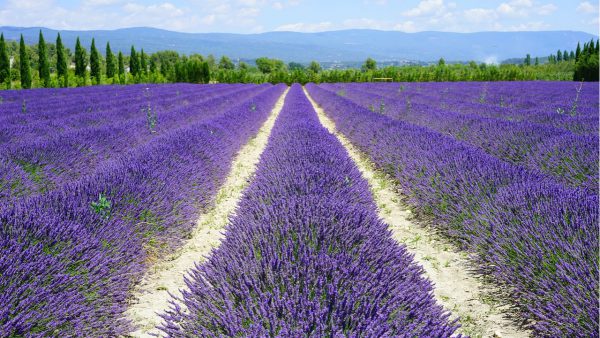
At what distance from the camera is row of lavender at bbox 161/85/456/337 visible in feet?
5.07

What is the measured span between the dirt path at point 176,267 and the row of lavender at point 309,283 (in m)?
0.18

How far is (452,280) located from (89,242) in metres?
2.61

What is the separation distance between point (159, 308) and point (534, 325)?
2342mm

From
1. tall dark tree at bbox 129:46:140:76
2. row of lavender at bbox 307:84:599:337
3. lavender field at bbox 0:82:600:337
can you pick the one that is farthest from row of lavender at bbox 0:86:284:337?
tall dark tree at bbox 129:46:140:76

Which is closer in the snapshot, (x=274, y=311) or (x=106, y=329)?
(x=274, y=311)

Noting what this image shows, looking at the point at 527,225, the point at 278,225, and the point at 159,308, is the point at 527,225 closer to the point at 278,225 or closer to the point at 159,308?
the point at 278,225

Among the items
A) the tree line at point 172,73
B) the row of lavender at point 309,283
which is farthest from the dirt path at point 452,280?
the tree line at point 172,73

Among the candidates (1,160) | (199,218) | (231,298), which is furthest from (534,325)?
(1,160)

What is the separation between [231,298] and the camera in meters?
1.76

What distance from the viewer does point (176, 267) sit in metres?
3.40

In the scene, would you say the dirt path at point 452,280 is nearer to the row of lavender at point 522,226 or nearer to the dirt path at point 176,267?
the row of lavender at point 522,226

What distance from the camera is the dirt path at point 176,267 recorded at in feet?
8.61

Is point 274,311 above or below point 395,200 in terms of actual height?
above

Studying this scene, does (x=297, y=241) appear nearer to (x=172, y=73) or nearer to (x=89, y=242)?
(x=89, y=242)
